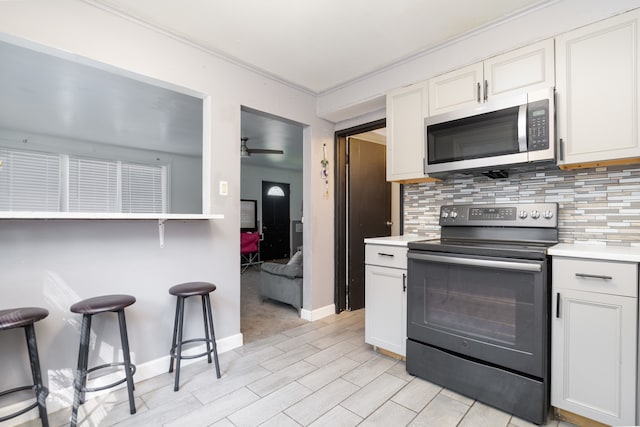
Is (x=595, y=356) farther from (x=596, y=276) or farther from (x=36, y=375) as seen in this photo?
(x=36, y=375)

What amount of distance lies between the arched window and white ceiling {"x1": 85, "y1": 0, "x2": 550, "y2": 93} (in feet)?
16.9

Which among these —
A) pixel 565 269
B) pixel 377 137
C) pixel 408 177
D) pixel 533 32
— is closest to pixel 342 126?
pixel 377 137

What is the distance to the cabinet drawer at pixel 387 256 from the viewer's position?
222cm

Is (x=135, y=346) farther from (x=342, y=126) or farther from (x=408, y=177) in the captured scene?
(x=342, y=126)

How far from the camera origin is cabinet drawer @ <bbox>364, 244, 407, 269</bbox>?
222cm

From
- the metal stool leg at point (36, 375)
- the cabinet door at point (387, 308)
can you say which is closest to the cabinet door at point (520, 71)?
the cabinet door at point (387, 308)

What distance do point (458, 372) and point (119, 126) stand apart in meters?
5.00

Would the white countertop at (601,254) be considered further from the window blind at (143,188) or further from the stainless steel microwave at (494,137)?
the window blind at (143,188)

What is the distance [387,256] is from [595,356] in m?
1.24

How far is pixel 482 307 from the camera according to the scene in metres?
1.79

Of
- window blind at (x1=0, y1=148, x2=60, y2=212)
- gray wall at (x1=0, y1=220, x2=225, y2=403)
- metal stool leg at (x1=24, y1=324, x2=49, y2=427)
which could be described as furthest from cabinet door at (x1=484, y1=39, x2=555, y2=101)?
window blind at (x1=0, y1=148, x2=60, y2=212)

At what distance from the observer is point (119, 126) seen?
433 centimetres

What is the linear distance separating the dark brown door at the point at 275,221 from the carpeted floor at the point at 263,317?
3.03 m

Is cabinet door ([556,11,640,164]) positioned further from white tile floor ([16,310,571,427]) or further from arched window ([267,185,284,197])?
arched window ([267,185,284,197])
